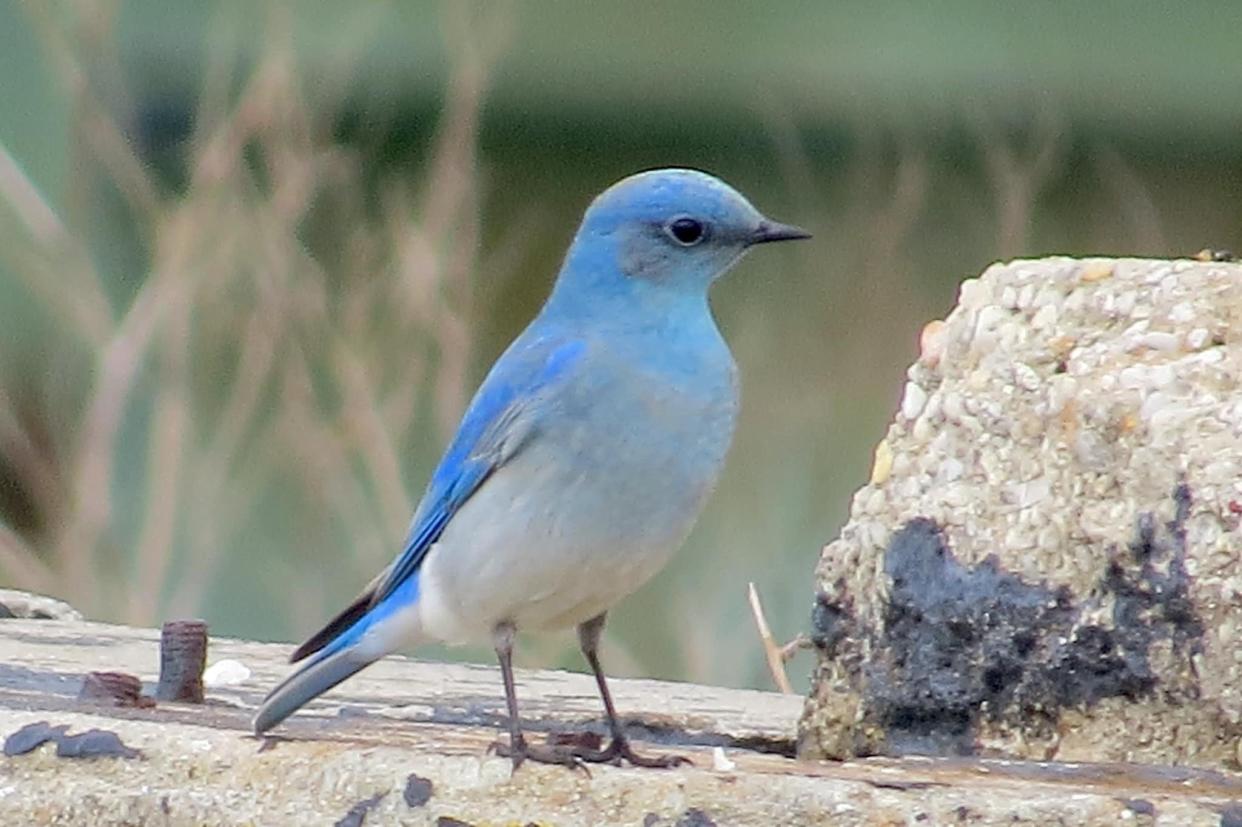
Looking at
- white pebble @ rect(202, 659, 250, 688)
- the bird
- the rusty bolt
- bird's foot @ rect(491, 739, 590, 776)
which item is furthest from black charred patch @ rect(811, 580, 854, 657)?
white pebble @ rect(202, 659, 250, 688)

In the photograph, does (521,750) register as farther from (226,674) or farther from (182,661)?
(226,674)

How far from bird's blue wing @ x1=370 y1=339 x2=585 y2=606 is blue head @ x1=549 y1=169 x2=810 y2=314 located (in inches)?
4.1

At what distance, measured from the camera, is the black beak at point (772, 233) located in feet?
11.0

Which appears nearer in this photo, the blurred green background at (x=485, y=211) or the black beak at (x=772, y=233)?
the black beak at (x=772, y=233)

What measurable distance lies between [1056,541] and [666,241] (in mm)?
659

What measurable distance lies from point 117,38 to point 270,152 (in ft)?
2.27

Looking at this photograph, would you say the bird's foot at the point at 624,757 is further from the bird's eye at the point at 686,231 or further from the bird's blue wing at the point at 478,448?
the bird's eye at the point at 686,231

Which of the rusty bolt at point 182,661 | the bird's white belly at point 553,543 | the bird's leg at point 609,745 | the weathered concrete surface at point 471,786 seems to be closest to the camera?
the weathered concrete surface at point 471,786

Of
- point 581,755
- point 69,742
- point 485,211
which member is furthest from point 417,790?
point 485,211

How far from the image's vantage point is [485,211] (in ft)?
25.4

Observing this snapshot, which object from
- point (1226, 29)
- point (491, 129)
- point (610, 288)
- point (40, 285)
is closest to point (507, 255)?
point (491, 129)

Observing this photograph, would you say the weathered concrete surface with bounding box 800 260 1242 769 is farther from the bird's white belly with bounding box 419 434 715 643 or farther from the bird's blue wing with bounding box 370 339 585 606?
the bird's blue wing with bounding box 370 339 585 606

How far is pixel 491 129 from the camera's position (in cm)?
771

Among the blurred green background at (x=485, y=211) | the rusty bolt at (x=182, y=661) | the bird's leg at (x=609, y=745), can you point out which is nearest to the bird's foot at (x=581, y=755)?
the bird's leg at (x=609, y=745)
